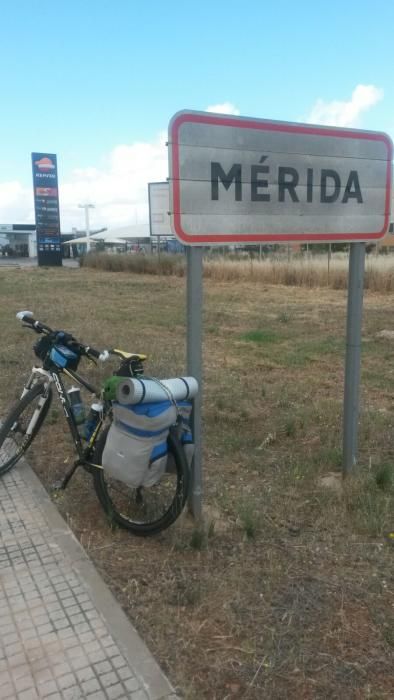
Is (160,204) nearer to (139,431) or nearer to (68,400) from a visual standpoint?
(68,400)

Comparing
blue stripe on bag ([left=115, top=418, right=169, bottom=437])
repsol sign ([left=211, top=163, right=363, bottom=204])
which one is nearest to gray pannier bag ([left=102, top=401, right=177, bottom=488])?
blue stripe on bag ([left=115, top=418, right=169, bottom=437])

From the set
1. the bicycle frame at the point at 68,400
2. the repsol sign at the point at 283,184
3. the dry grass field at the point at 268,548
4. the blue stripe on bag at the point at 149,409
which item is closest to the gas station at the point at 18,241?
the dry grass field at the point at 268,548

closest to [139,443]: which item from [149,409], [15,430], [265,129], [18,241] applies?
[149,409]

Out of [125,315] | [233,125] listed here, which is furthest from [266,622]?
[125,315]

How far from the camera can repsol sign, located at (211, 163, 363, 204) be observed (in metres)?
2.95

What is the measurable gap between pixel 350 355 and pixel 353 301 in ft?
1.13

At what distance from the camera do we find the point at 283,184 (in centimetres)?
313

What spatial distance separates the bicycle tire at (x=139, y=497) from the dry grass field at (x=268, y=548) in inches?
3.3

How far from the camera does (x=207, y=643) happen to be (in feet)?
7.13

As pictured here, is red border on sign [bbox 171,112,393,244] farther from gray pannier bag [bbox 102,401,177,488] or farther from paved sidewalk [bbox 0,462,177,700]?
paved sidewalk [bbox 0,462,177,700]

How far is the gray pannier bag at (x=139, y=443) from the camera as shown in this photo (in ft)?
8.67

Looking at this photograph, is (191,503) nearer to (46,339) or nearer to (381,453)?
(46,339)

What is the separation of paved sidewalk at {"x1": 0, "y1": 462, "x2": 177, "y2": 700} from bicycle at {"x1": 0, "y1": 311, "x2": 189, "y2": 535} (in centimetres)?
35

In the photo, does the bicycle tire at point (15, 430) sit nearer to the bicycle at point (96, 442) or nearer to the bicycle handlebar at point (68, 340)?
the bicycle at point (96, 442)
